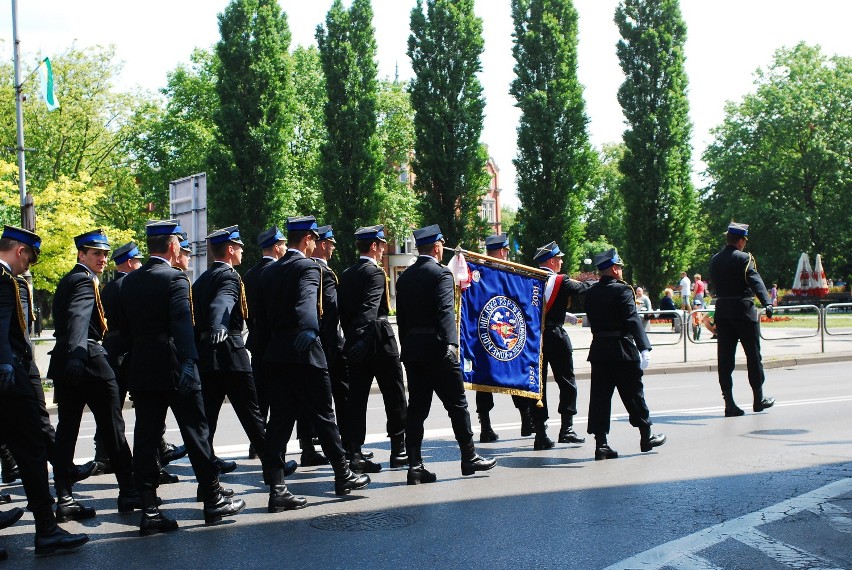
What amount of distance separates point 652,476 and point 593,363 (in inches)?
54.1

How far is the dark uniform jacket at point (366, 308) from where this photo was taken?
7.69 metres

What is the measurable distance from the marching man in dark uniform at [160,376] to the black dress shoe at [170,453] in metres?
1.91

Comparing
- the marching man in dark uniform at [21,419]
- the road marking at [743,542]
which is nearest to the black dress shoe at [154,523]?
the marching man in dark uniform at [21,419]

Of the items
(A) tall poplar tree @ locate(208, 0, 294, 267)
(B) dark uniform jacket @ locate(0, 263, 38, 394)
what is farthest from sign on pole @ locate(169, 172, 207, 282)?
(A) tall poplar tree @ locate(208, 0, 294, 267)

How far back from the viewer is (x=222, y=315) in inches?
275

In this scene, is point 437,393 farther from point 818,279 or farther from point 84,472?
point 818,279

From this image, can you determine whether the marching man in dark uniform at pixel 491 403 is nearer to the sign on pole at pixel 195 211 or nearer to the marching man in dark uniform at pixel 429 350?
the marching man in dark uniform at pixel 429 350

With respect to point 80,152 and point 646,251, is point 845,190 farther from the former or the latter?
point 80,152

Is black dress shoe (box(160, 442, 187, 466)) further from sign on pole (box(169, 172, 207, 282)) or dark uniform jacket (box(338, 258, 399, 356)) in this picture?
sign on pole (box(169, 172, 207, 282))

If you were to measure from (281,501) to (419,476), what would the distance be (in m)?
1.32

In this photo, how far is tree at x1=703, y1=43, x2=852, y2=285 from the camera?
2200 inches

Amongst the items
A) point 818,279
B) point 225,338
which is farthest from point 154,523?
point 818,279

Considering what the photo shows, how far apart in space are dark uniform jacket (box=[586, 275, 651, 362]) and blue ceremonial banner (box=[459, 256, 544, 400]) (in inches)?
24.9

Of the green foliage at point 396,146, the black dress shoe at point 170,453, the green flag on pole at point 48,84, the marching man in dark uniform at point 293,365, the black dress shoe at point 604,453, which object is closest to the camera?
the marching man in dark uniform at point 293,365
